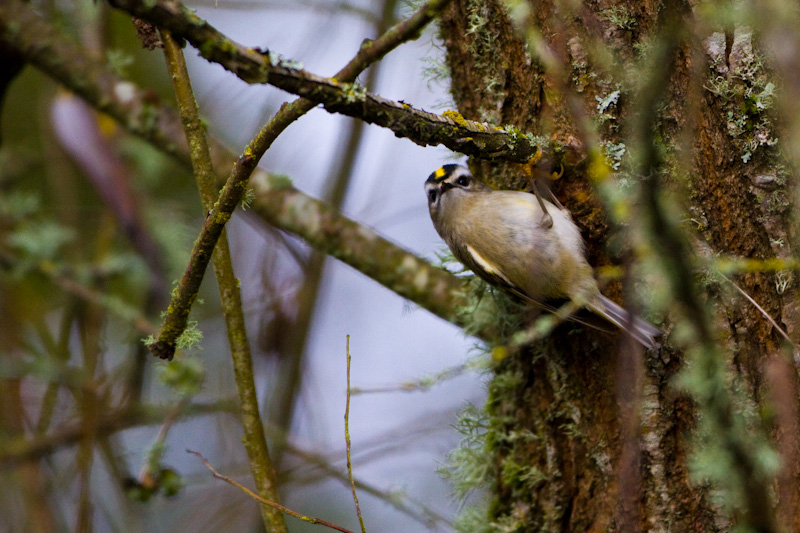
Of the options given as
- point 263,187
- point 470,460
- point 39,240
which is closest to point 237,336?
point 470,460

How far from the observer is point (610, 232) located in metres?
2.26

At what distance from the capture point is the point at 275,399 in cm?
413

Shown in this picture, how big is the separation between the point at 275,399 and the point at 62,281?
1405mm

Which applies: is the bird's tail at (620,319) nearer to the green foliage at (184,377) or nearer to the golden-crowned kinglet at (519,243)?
the golden-crowned kinglet at (519,243)

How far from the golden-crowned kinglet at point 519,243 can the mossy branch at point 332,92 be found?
48 cm

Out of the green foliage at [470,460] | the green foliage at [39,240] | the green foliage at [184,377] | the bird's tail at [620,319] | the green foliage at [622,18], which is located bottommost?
the green foliage at [470,460]

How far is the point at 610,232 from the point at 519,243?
1.55ft

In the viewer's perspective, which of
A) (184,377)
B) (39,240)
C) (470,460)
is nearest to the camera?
(470,460)

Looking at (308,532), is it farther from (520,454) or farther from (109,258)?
(520,454)

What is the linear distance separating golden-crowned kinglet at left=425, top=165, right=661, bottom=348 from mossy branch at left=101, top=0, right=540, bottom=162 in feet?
1.59

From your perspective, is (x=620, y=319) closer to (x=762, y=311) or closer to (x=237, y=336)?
(x=762, y=311)

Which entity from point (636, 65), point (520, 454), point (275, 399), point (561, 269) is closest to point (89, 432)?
point (275, 399)

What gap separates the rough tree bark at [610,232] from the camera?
Result: 1.98 meters

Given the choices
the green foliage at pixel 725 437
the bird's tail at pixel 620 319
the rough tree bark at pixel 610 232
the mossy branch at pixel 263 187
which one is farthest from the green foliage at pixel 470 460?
the green foliage at pixel 725 437
